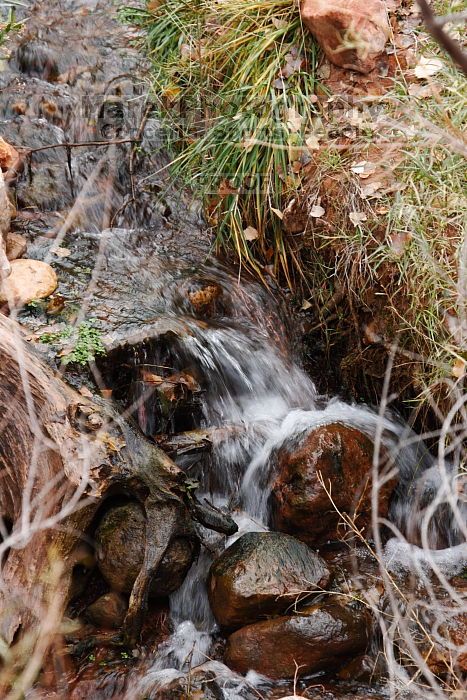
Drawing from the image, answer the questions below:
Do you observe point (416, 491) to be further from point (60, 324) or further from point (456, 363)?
point (60, 324)

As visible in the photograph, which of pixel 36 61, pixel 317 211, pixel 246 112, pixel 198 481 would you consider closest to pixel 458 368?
pixel 317 211

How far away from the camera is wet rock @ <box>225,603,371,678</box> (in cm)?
250

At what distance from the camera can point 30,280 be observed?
333 cm

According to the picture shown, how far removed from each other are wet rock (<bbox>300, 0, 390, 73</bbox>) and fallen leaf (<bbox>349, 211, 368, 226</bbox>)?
3.02 ft

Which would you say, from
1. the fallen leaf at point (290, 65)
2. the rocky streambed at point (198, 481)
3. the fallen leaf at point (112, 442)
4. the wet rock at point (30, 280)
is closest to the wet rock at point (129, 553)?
the rocky streambed at point (198, 481)

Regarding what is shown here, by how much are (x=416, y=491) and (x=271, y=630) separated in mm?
1115

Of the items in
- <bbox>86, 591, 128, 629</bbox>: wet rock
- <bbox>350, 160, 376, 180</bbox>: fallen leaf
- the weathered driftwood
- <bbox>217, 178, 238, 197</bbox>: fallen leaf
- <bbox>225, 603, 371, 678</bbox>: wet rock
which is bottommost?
<bbox>86, 591, 128, 629</bbox>: wet rock

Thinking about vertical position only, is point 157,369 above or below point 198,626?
above

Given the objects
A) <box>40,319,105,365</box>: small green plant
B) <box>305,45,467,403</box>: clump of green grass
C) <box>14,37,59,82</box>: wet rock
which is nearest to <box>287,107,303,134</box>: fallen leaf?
<box>305,45,467,403</box>: clump of green grass

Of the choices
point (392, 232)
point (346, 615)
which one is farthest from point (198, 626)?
point (392, 232)

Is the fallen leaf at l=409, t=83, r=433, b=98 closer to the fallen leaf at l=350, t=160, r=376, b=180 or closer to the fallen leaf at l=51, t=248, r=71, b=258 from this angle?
the fallen leaf at l=350, t=160, r=376, b=180

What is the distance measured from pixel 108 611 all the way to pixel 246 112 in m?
2.69

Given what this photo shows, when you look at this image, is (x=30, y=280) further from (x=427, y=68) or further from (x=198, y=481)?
(x=427, y=68)

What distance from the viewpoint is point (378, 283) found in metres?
3.36
